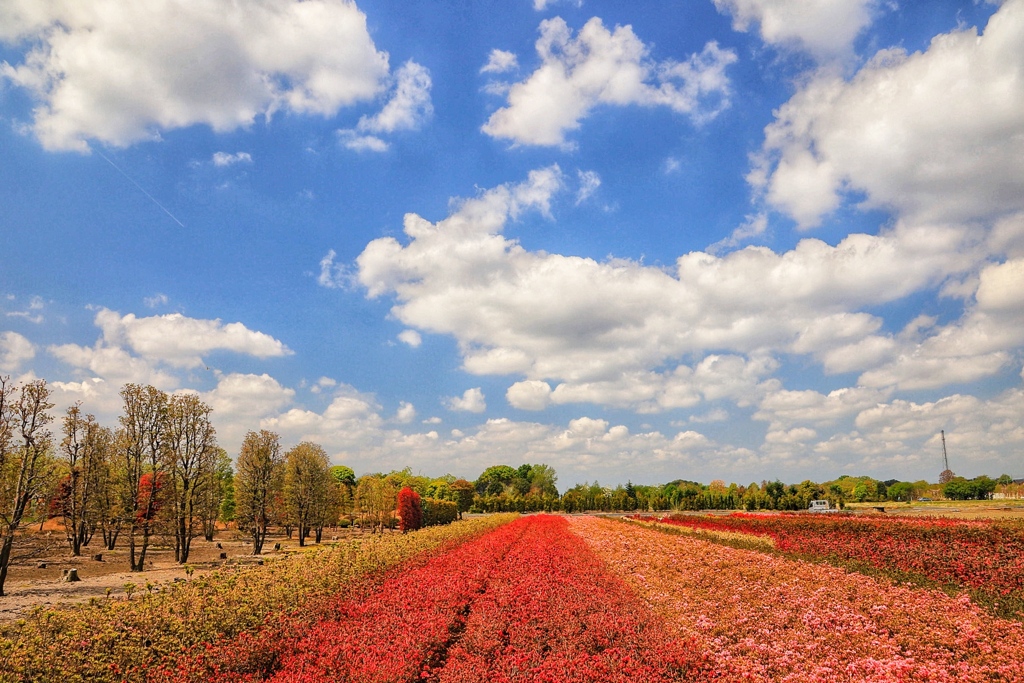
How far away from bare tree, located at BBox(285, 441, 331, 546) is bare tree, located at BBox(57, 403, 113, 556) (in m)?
12.0

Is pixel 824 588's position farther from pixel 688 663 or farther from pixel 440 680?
pixel 440 680

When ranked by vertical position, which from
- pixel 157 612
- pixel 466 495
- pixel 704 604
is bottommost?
pixel 466 495

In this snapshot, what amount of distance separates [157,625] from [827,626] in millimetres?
10970

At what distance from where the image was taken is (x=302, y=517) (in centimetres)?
4203

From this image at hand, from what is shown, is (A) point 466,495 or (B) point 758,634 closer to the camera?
(B) point 758,634

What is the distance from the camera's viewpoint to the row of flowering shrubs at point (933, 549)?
1222 cm

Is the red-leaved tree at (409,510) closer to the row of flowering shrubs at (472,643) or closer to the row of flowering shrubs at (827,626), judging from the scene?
the row of flowering shrubs at (827,626)

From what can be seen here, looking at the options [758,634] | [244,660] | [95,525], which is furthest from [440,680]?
[95,525]

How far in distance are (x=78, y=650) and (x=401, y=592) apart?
19.1 ft

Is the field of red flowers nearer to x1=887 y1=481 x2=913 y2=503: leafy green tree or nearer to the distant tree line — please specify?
the distant tree line

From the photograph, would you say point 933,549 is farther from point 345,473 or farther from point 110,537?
point 345,473

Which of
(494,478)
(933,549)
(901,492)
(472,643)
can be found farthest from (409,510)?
(901,492)

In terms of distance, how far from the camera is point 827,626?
9453 millimetres

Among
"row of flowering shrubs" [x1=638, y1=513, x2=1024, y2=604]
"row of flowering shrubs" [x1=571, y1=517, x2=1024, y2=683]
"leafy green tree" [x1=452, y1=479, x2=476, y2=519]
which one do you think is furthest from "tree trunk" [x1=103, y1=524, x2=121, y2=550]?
"leafy green tree" [x1=452, y1=479, x2=476, y2=519]
